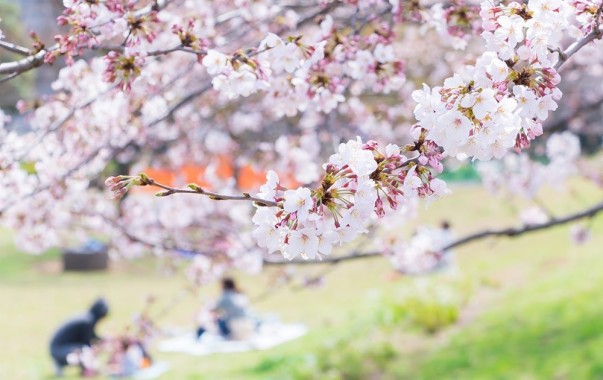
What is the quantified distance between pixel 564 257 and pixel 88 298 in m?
7.92

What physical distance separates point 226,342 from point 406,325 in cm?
258

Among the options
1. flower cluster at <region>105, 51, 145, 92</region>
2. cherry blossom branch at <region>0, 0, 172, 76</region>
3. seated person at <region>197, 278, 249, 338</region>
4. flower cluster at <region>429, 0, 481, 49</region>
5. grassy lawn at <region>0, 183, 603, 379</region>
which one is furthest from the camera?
seated person at <region>197, 278, 249, 338</region>

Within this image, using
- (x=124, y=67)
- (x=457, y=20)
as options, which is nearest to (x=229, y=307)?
(x=457, y=20)

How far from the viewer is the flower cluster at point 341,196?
165cm

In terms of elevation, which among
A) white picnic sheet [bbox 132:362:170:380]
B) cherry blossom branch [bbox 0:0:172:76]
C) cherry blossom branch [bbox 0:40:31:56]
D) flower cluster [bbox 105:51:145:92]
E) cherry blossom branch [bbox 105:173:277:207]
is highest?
cherry blossom branch [bbox 0:40:31:56]

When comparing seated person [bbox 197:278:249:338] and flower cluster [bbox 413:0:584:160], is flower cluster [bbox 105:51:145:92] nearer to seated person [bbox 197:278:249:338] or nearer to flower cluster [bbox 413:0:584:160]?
flower cluster [bbox 413:0:584:160]

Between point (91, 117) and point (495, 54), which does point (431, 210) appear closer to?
point (91, 117)

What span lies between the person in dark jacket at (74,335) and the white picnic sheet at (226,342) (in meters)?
1.16

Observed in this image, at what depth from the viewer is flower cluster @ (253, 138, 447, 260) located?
5.41 feet

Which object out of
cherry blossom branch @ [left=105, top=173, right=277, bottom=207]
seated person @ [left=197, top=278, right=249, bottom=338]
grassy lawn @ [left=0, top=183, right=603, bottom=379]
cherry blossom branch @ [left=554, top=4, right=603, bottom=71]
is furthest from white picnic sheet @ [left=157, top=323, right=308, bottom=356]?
cherry blossom branch @ [left=554, top=4, right=603, bottom=71]

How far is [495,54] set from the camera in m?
1.76

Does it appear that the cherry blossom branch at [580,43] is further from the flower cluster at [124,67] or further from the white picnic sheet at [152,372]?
the white picnic sheet at [152,372]

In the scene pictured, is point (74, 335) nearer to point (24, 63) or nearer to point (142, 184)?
point (24, 63)

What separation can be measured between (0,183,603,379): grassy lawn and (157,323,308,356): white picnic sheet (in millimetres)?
295
